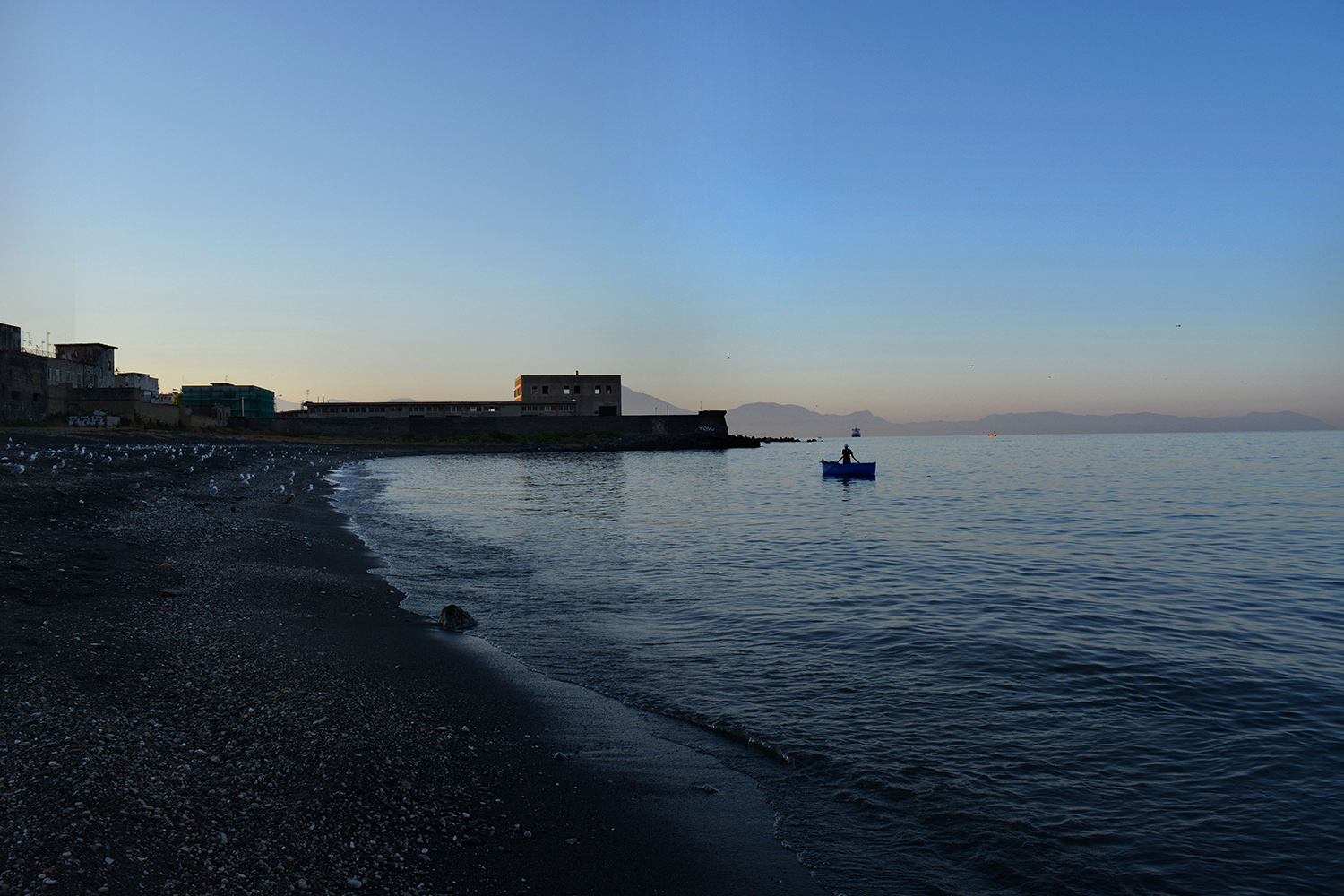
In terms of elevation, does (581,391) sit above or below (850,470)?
above

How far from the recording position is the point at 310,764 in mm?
5875

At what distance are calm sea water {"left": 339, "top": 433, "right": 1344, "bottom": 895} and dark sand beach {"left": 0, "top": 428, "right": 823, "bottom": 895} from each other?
96 centimetres

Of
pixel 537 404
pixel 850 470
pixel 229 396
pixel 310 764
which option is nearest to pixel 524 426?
pixel 537 404

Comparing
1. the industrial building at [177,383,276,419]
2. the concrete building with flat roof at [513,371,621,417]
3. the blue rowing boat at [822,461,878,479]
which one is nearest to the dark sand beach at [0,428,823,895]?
the blue rowing boat at [822,461,878,479]

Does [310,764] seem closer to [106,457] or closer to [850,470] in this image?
[106,457]

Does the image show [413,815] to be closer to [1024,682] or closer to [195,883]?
[195,883]

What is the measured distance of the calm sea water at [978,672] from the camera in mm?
5770

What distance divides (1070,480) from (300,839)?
61.5m

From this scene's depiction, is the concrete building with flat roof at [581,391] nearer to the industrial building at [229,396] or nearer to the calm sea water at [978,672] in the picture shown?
the industrial building at [229,396]

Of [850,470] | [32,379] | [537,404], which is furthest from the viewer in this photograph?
[537,404]

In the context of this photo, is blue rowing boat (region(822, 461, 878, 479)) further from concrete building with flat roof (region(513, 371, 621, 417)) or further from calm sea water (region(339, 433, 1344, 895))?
concrete building with flat roof (region(513, 371, 621, 417))

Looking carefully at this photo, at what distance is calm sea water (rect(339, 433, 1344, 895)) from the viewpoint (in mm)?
5770

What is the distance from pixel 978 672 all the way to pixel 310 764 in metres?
8.43

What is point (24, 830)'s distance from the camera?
4285 mm
